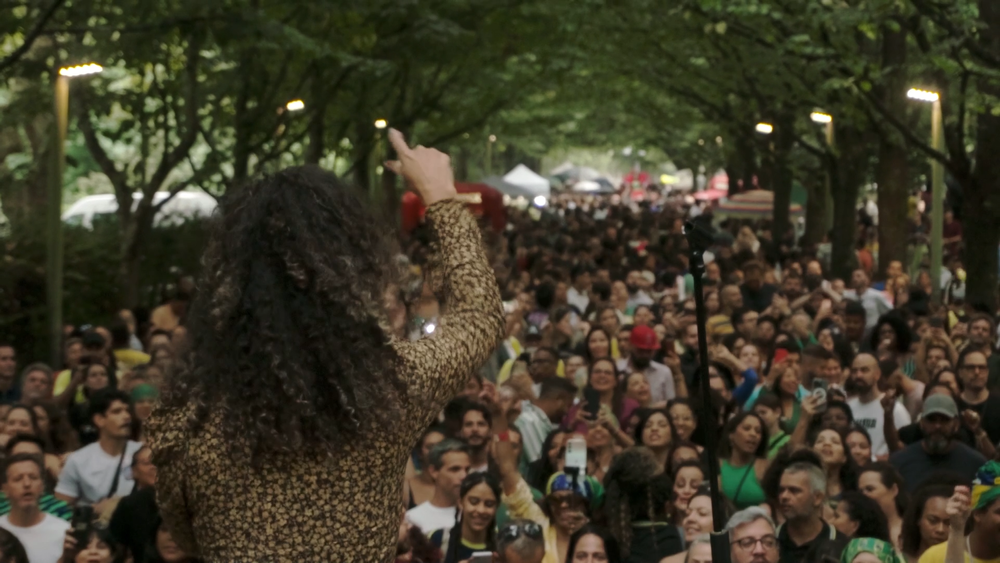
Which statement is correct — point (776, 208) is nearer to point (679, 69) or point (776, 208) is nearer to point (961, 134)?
point (679, 69)

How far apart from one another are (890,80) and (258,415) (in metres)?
17.8

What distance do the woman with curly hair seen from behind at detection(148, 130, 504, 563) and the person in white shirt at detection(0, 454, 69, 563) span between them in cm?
489

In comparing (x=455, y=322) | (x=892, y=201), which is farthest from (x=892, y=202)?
(x=455, y=322)

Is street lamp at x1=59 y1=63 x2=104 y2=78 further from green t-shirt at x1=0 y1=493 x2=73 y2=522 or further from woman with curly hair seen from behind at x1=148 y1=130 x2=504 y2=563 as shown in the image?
woman with curly hair seen from behind at x1=148 y1=130 x2=504 y2=563

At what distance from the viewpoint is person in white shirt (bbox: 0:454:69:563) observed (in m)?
7.72

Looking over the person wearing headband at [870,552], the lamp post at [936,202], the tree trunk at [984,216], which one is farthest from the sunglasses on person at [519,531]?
the lamp post at [936,202]

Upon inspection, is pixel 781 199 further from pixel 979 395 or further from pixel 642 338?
pixel 979 395

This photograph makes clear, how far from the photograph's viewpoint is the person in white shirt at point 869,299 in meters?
18.7

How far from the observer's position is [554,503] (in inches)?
328

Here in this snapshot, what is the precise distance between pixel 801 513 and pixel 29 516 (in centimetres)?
370

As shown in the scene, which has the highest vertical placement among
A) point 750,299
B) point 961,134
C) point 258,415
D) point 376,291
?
point 961,134

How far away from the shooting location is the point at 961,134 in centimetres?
1792

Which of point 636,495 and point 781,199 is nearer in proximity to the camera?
point 636,495

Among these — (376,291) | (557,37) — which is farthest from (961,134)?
(376,291)
